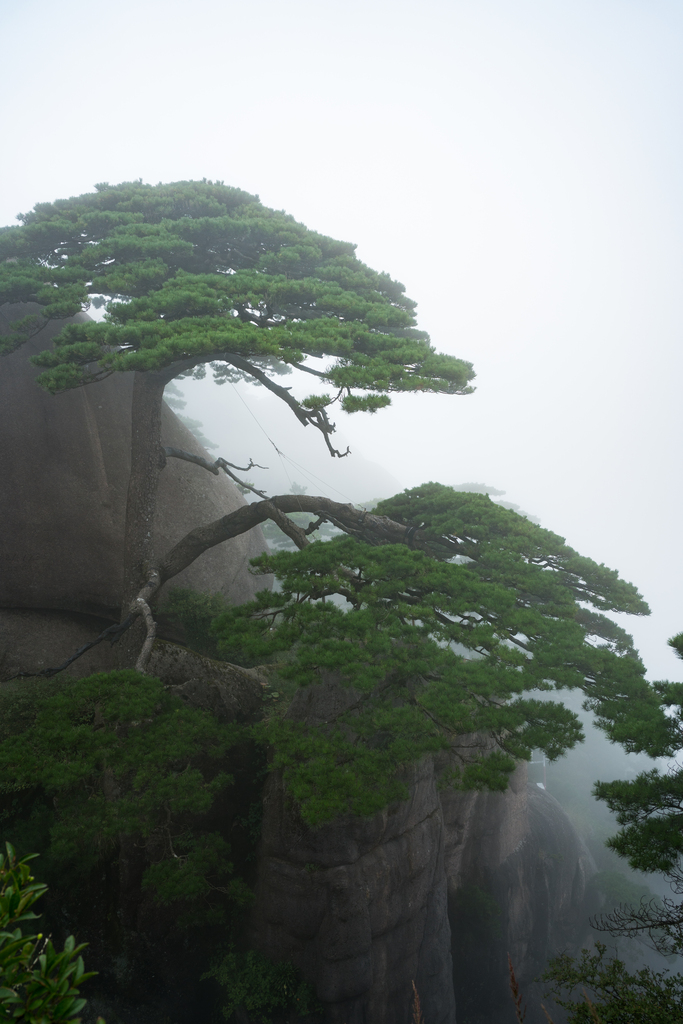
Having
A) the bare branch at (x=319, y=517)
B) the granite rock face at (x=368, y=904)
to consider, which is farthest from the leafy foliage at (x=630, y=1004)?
the bare branch at (x=319, y=517)

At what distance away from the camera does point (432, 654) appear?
5633 mm

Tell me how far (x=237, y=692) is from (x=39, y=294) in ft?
22.0

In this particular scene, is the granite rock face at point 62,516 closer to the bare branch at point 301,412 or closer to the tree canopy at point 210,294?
the tree canopy at point 210,294

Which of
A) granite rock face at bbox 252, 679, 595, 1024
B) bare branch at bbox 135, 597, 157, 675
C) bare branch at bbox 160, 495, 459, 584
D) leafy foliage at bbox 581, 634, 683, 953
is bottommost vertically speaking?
granite rock face at bbox 252, 679, 595, 1024

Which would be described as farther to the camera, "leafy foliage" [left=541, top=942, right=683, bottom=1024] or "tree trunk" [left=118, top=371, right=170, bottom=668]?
"tree trunk" [left=118, top=371, right=170, bottom=668]

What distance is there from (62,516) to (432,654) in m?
7.84

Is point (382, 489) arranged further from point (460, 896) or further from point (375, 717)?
point (375, 717)

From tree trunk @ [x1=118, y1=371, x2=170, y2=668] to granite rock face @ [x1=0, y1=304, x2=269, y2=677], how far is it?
1685 mm

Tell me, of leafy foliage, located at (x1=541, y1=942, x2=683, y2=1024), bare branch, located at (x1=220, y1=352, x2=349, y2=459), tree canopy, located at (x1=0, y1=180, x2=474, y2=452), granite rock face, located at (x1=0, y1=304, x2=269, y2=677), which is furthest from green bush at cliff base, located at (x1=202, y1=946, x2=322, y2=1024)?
tree canopy, located at (x1=0, y1=180, x2=474, y2=452)

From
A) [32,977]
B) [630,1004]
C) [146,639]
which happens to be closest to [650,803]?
[630,1004]

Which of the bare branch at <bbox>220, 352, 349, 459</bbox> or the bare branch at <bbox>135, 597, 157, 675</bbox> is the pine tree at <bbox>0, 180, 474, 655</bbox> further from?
the bare branch at <bbox>135, 597, 157, 675</bbox>

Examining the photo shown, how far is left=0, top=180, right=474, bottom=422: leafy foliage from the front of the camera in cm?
710

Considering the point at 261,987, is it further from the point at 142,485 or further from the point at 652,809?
the point at 142,485

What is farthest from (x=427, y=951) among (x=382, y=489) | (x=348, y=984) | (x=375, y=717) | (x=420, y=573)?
(x=382, y=489)
